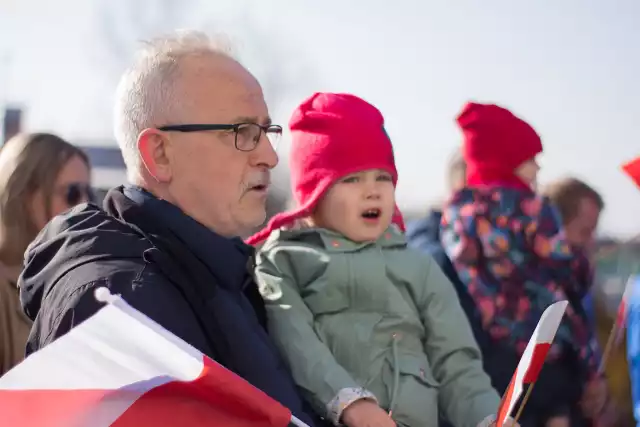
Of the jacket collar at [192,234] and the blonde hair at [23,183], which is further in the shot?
the blonde hair at [23,183]

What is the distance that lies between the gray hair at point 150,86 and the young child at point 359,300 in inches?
26.6

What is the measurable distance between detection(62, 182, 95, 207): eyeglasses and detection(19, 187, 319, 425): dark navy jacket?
5.11ft

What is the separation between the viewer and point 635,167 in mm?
3719

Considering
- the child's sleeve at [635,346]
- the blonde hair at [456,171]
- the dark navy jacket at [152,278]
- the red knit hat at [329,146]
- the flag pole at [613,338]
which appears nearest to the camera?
the dark navy jacket at [152,278]

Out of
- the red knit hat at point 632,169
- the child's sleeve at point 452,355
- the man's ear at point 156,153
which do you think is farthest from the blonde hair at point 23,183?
the red knit hat at point 632,169

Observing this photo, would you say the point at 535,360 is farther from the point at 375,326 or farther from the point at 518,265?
the point at 518,265

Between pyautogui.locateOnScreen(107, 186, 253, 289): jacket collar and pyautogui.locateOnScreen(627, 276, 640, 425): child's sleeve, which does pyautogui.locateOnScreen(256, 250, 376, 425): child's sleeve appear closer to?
pyautogui.locateOnScreen(107, 186, 253, 289): jacket collar

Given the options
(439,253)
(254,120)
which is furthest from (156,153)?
(439,253)

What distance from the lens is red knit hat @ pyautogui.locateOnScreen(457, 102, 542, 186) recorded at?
4105 mm

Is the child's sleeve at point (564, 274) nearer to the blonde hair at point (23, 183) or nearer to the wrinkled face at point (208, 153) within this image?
the wrinkled face at point (208, 153)

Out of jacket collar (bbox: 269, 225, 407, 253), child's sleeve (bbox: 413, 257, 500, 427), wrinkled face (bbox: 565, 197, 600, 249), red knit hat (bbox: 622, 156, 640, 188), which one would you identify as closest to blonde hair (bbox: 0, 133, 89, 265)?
jacket collar (bbox: 269, 225, 407, 253)

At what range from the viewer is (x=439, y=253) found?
390 centimetres

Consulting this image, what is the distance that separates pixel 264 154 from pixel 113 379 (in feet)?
2.85

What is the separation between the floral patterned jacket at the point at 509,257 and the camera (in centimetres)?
381
